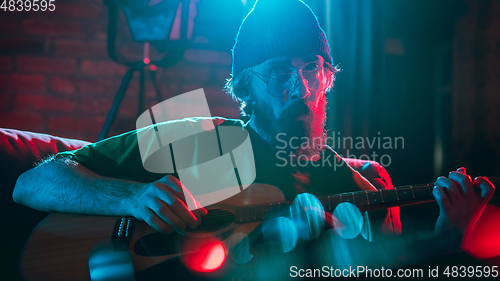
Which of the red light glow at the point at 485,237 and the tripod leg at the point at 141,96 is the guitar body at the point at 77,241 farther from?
the tripod leg at the point at 141,96

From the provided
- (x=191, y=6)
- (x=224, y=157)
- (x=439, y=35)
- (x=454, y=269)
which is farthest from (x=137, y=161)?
(x=439, y=35)

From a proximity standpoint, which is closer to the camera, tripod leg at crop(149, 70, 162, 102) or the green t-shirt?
the green t-shirt

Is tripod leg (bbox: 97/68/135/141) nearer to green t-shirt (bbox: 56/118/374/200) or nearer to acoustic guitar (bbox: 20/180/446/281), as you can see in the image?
green t-shirt (bbox: 56/118/374/200)

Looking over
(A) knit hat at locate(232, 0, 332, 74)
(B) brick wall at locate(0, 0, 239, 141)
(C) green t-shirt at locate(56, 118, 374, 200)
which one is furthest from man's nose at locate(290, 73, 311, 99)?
(B) brick wall at locate(0, 0, 239, 141)

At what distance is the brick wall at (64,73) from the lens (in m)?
1.78

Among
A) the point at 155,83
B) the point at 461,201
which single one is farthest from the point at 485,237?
the point at 155,83

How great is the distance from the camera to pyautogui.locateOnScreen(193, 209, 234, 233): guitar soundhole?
0.84 m

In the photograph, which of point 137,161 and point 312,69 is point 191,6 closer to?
point 312,69

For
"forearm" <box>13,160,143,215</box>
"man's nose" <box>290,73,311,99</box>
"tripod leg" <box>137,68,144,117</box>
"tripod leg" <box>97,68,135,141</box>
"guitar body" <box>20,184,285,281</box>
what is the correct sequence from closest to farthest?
"guitar body" <box>20,184,285,281</box>
"forearm" <box>13,160,143,215</box>
"man's nose" <box>290,73,311,99</box>
"tripod leg" <box>97,68,135,141</box>
"tripod leg" <box>137,68,144,117</box>

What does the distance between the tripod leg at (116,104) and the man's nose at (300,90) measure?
125 centimetres

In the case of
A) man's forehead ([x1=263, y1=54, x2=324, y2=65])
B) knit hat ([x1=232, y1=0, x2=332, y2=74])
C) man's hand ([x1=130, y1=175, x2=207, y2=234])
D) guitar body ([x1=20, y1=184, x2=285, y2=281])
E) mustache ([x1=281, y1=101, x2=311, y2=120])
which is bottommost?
guitar body ([x1=20, y1=184, x2=285, y2=281])

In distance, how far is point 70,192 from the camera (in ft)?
2.96

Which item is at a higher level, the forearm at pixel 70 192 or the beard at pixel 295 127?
the beard at pixel 295 127

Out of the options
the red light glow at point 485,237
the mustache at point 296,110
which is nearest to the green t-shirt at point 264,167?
the mustache at point 296,110
